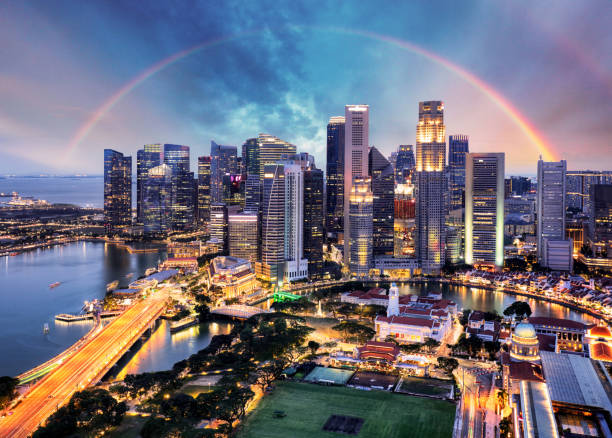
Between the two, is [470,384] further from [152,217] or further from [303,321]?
[152,217]

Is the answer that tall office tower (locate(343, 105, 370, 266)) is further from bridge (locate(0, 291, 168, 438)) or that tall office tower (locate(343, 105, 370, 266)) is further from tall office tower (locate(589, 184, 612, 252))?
bridge (locate(0, 291, 168, 438))

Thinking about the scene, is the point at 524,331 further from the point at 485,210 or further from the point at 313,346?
the point at 485,210

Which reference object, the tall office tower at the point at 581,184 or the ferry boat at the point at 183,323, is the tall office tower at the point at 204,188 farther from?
the tall office tower at the point at 581,184

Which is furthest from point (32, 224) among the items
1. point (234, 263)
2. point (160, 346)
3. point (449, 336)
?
point (449, 336)

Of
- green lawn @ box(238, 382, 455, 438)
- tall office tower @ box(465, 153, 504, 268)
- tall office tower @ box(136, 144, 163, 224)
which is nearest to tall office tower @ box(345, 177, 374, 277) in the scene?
tall office tower @ box(465, 153, 504, 268)

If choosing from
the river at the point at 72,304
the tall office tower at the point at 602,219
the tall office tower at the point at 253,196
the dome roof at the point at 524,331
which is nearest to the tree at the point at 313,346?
the river at the point at 72,304
